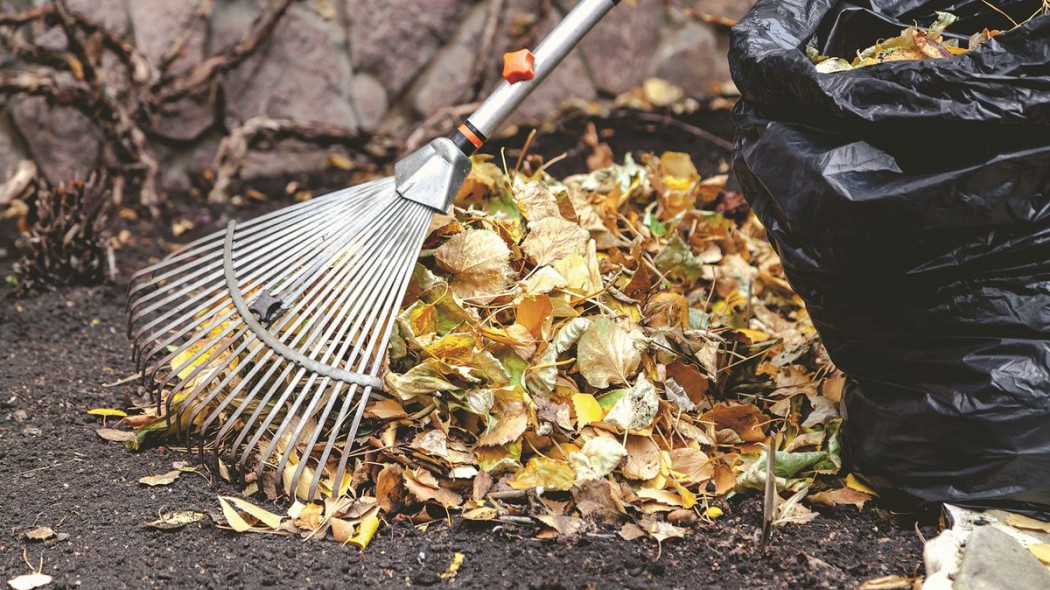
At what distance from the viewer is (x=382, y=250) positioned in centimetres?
155

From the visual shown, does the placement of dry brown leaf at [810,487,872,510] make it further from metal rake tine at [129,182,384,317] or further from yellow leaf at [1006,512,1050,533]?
metal rake tine at [129,182,384,317]

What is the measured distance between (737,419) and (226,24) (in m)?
2.23

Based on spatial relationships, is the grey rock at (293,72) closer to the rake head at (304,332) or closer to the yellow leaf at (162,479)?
the rake head at (304,332)

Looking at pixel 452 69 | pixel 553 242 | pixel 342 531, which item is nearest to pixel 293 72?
pixel 452 69

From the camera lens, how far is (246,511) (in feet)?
4.29

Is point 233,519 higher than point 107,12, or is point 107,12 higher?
point 107,12

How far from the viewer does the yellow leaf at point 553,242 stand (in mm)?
1602

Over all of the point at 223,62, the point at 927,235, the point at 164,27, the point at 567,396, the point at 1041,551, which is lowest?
the point at 1041,551

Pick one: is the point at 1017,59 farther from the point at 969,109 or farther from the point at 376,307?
the point at 376,307

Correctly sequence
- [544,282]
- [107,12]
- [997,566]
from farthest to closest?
[107,12] < [544,282] < [997,566]

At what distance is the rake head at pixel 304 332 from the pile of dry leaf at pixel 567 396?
0.17ft

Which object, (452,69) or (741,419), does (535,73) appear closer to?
(741,419)

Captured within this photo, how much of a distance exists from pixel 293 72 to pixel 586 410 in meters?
2.02

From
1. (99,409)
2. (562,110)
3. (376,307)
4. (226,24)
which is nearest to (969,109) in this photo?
(376,307)
